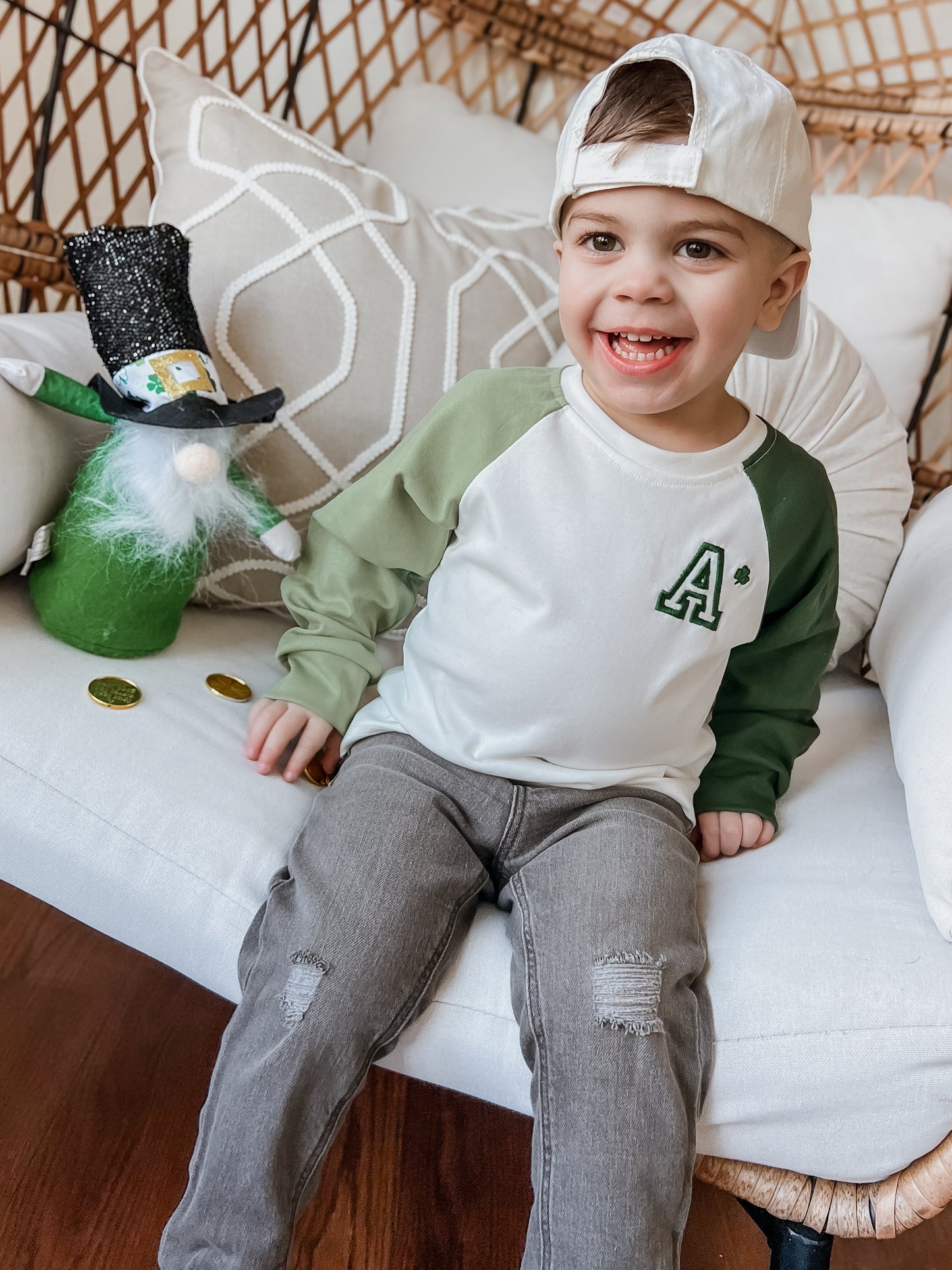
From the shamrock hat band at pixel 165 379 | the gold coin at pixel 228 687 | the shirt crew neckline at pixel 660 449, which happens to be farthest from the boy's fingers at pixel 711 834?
the shamrock hat band at pixel 165 379

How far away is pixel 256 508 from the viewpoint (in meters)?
0.88

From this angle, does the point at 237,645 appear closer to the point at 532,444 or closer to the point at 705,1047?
the point at 532,444

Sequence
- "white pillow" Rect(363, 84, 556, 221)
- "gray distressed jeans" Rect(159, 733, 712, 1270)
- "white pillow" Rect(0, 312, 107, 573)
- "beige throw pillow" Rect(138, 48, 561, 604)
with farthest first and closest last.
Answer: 1. "white pillow" Rect(363, 84, 556, 221)
2. "beige throw pillow" Rect(138, 48, 561, 604)
3. "white pillow" Rect(0, 312, 107, 573)
4. "gray distressed jeans" Rect(159, 733, 712, 1270)

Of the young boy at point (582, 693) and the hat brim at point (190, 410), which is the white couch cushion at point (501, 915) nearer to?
the young boy at point (582, 693)

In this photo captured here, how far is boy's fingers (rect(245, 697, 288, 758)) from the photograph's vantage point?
809 mm

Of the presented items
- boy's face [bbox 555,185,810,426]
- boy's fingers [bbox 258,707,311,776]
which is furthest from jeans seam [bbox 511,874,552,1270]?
boy's face [bbox 555,185,810,426]

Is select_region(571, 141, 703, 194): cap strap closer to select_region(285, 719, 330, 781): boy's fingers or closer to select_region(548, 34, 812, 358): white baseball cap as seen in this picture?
select_region(548, 34, 812, 358): white baseball cap

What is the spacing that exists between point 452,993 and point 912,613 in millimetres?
514

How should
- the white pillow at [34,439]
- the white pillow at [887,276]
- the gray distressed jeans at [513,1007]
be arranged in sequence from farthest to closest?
1. the white pillow at [887,276]
2. the white pillow at [34,439]
3. the gray distressed jeans at [513,1007]

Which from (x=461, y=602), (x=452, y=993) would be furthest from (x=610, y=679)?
(x=452, y=993)

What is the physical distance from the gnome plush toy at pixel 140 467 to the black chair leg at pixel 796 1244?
601 mm

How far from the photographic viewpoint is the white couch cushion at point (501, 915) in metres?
0.64

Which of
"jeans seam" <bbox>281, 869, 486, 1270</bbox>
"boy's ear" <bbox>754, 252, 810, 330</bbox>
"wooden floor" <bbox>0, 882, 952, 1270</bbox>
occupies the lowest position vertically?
"wooden floor" <bbox>0, 882, 952, 1270</bbox>

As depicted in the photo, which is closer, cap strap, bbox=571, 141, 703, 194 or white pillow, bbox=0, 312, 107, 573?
cap strap, bbox=571, 141, 703, 194
